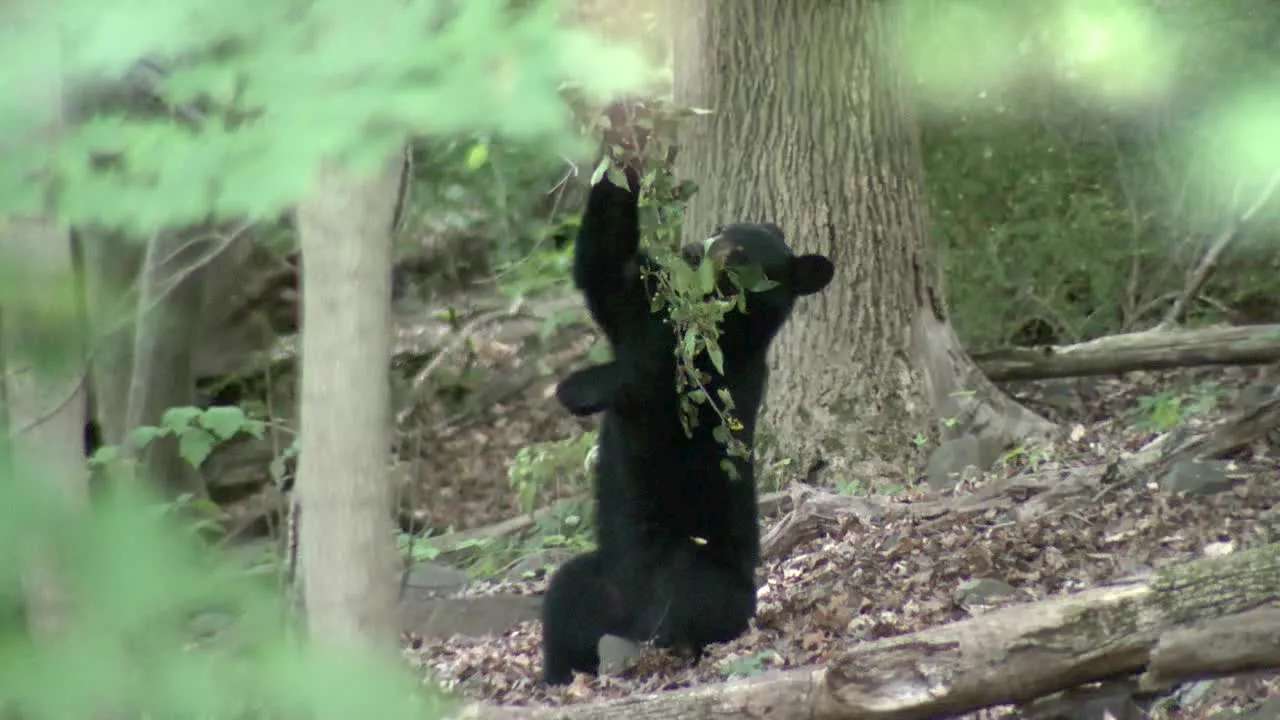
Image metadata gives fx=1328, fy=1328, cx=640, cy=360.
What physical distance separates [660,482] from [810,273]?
1138mm

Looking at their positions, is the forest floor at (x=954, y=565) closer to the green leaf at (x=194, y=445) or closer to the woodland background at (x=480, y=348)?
the woodland background at (x=480, y=348)

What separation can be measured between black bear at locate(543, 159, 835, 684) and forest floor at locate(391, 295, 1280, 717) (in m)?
0.21

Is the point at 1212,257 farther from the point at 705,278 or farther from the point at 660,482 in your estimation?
the point at 705,278

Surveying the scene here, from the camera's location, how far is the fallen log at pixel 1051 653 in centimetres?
330

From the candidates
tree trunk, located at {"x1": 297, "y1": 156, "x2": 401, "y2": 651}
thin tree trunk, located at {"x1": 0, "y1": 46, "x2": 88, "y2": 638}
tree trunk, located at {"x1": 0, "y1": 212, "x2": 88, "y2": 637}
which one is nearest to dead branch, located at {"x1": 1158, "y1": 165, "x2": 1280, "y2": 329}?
tree trunk, located at {"x1": 297, "y1": 156, "x2": 401, "y2": 651}

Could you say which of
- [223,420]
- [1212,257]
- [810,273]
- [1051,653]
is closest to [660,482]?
[810,273]

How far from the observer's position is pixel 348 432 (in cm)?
237

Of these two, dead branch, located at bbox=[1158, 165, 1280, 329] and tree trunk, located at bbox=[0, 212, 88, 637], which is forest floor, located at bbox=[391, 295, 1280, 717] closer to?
dead branch, located at bbox=[1158, 165, 1280, 329]

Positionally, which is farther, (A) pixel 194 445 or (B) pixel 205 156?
(A) pixel 194 445

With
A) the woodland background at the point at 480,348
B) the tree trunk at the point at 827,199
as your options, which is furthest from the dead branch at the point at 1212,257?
the tree trunk at the point at 827,199

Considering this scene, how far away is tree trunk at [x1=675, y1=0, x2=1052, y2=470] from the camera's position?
→ 7.59 meters

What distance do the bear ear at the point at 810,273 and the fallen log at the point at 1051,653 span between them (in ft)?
8.55

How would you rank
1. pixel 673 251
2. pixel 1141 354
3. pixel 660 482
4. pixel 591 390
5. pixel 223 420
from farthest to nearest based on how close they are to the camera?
pixel 1141 354 → pixel 660 482 → pixel 591 390 → pixel 673 251 → pixel 223 420

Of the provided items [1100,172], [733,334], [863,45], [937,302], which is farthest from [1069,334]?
[733,334]
